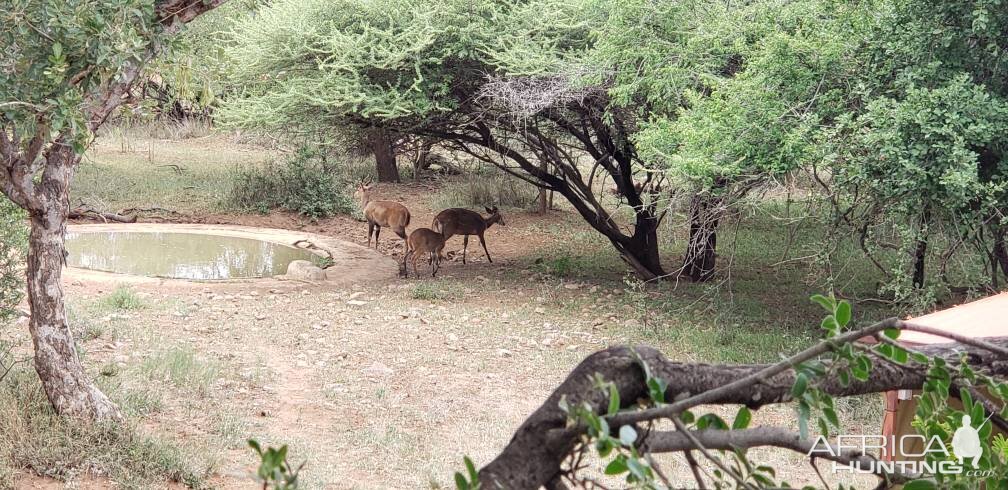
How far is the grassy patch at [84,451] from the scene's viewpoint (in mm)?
5273

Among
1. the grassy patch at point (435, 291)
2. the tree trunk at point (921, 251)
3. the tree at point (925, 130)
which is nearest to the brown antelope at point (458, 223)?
the grassy patch at point (435, 291)

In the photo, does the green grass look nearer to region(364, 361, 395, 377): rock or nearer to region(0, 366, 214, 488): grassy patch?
region(364, 361, 395, 377): rock

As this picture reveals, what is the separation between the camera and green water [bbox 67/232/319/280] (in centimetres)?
1248

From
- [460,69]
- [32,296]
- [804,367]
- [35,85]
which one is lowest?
[32,296]

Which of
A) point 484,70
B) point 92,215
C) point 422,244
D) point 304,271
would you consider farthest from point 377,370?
point 92,215

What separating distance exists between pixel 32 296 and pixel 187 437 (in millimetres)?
1320

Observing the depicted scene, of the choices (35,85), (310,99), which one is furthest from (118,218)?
(35,85)

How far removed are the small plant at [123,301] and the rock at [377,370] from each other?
A: 2916 mm

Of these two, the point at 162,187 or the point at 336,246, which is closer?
the point at 336,246

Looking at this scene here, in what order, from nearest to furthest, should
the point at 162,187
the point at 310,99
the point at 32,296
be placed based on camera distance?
the point at 32,296
the point at 310,99
the point at 162,187

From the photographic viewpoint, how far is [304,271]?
480 inches

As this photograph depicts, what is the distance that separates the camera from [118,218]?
603 inches

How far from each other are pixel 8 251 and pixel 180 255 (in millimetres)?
6907

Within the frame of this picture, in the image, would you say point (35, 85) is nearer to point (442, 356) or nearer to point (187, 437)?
point (187, 437)
